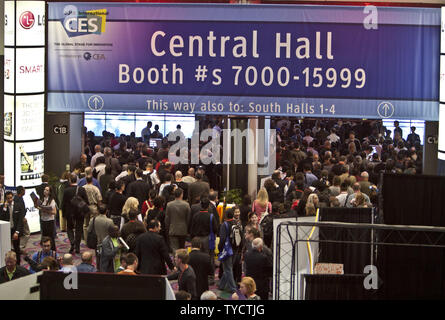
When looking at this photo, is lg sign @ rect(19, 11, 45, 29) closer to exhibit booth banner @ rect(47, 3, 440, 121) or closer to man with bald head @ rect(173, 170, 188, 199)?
exhibit booth banner @ rect(47, 3, 440, 121)

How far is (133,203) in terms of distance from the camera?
12.5 metres

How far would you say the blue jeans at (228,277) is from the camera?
1200 centimetres

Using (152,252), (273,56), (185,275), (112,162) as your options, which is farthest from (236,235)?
(112,162)

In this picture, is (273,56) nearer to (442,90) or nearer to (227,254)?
(442,90)

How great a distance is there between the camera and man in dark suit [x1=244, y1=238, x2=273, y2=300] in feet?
34.6

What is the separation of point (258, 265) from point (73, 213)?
4.49 m

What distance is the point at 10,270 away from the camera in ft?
31.4

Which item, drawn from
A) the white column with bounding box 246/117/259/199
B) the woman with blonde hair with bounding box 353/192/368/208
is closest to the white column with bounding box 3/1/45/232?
the white column with bounding box 246/117/259/199

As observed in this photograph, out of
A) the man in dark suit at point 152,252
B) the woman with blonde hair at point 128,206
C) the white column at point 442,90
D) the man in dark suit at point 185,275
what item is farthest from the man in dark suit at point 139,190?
the white column at point 442,90

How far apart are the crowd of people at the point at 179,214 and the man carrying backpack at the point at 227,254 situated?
0.6 inches

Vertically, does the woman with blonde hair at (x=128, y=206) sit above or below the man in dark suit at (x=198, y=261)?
above

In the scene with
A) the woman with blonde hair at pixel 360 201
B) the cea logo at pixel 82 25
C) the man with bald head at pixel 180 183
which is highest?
the cea logo at pixel 82 25

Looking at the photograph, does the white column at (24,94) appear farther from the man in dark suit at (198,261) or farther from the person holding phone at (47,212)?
the man in dark suit at (198,261)
